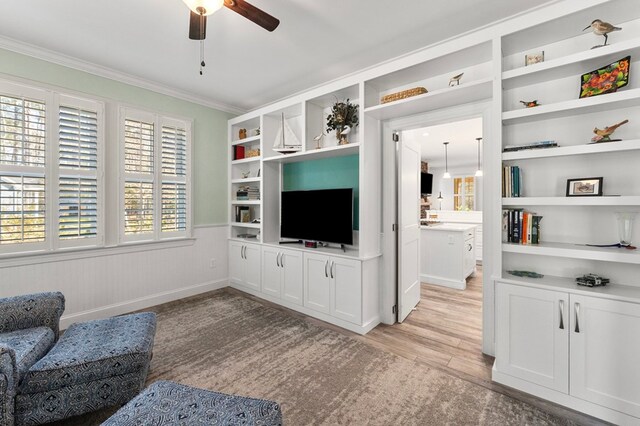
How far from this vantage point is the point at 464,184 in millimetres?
8906

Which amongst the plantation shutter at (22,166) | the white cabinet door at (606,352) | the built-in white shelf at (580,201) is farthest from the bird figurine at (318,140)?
the plantation shutter at (22,166)

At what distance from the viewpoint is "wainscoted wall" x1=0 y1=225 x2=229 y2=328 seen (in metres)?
2.93

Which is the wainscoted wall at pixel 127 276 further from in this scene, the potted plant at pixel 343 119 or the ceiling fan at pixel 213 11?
the ceiling fan at pixel 213 11

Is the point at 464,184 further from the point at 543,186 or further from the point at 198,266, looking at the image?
the point at 198,266

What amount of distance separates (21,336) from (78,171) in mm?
1908

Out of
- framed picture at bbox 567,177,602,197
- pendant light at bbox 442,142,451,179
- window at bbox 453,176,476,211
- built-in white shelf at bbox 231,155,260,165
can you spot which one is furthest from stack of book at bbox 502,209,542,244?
window at bbox 453,176,476,211

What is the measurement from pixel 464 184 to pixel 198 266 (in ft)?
26.2

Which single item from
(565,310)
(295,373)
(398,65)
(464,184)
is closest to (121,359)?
(295,373)

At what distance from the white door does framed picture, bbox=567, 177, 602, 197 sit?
→ 146 centimetres

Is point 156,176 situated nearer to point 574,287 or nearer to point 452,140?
point 574,287

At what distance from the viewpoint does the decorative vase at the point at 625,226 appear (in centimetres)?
186

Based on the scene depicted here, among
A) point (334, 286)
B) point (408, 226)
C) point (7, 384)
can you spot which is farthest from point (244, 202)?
point (7, 384)

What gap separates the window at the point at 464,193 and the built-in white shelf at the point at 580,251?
721 centimetres

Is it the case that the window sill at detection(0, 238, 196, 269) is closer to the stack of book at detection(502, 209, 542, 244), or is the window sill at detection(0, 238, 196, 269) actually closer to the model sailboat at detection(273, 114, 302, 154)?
the model sailboat at detection(273, 114, 302, 154)
